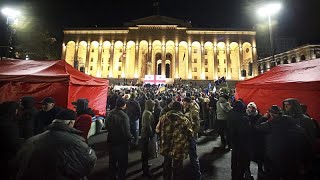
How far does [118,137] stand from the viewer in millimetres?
4469

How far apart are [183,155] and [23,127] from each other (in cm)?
362

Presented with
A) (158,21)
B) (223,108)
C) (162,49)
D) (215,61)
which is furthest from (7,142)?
(158,21)

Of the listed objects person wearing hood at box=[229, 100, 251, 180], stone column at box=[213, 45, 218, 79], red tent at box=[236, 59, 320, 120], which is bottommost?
person wearing hood at box=[229, 100, 251, 180]

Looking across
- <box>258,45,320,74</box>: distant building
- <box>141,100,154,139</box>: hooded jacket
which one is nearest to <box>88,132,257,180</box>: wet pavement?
<box>141,100,154,139</box>: hooded jacket

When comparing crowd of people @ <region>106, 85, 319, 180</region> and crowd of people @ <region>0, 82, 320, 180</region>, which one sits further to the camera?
crowd of people @ <region>106, 85, 319, 180</region>

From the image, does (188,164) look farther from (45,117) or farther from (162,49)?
(162,49)

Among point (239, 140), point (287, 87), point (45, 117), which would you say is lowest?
point (239, 140)

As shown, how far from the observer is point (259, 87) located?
7.86 meters

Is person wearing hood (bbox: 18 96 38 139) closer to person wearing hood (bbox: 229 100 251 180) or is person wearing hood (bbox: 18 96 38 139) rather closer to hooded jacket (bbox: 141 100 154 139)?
hooded jacket (bbox: 141 100 154 139)

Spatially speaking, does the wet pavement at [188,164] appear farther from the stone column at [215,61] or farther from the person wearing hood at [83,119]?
the stone column at [215,61]

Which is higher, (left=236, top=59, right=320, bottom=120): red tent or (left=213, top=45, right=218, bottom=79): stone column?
(left=213, top=45, right=218, bottom=79): stone column

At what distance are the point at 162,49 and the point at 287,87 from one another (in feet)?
152

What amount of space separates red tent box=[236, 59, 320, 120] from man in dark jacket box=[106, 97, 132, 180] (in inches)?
207

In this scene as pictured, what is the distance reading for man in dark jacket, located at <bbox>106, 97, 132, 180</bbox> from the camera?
4.48 meters
